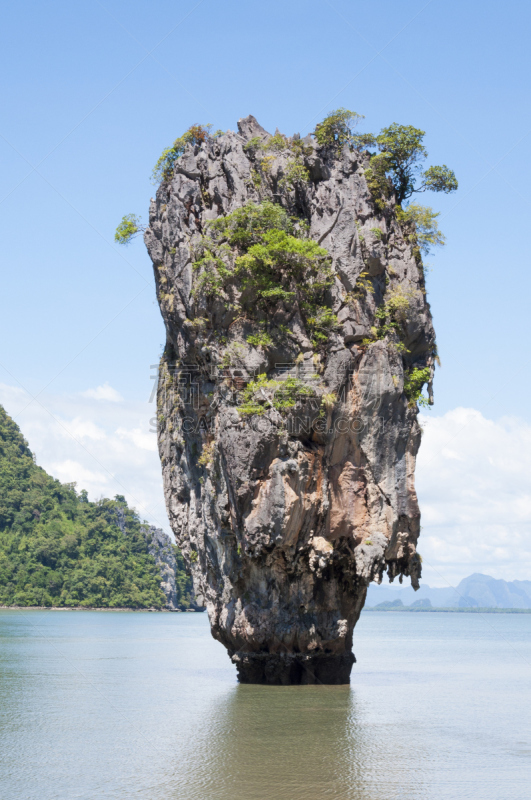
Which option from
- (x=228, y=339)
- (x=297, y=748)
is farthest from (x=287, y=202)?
(x=297, y=748)

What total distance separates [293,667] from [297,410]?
6.46 m

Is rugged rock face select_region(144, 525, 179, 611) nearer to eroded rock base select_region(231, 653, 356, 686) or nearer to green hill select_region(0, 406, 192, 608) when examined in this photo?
green hill select_region(0, 406, 192, 608)

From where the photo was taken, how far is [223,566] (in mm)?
18875

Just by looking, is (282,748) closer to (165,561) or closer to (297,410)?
(297,410)

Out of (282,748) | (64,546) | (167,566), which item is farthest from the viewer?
(167,566)

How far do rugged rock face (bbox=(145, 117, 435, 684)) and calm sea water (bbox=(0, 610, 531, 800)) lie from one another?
2.10m

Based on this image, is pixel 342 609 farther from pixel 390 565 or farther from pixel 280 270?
pixel 280 270

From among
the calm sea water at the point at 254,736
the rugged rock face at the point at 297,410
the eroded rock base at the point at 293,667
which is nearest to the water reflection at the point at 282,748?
the calm sea water at the point at 254,736

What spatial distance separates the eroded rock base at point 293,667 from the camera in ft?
61.0

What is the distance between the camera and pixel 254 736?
565 inches

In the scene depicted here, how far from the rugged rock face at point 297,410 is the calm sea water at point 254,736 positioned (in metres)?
2.10

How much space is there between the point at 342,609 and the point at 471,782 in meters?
7.05

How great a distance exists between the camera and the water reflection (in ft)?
36.7

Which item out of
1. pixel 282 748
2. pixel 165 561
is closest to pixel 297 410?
pixel 282 748
